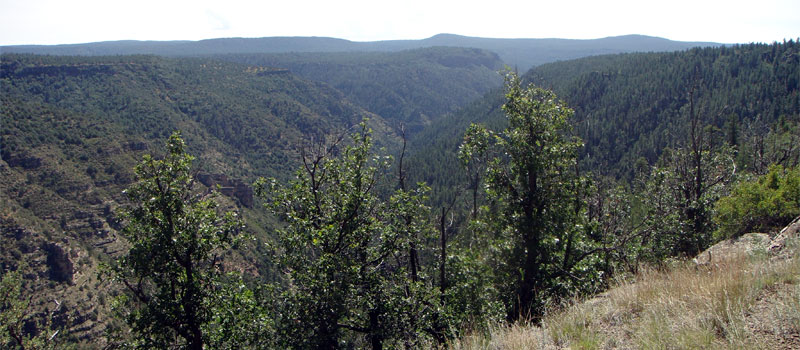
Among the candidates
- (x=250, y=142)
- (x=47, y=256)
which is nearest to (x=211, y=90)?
(x=250, y=142)

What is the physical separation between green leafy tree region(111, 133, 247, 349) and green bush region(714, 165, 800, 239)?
12763 mm

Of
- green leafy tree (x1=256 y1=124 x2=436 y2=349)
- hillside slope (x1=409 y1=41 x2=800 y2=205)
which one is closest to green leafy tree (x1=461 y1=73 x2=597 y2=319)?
green leafy tree (x1=256 y1=124 x2=436 y2=349)

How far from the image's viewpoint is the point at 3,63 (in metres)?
123

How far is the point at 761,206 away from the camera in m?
10.3

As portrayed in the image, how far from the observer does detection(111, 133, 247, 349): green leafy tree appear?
344 inches

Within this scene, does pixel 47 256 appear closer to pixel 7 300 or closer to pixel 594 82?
pixel 7 300

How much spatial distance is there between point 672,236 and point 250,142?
131 metres

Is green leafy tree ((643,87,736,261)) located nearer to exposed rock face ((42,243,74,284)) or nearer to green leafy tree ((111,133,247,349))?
green leafy tree ((111,133,247,349))

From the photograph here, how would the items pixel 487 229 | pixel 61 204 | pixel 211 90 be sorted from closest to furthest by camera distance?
pixel 487 229
pixel 61 204
pixel 211 90

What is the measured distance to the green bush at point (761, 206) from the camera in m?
9.92

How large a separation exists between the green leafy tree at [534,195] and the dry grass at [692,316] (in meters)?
3.99

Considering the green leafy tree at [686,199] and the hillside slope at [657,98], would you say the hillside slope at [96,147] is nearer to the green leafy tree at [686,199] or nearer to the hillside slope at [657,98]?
the green leafy tree at [686,199]

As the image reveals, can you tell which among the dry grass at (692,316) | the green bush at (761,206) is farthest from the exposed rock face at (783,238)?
the green bush at (761,206)

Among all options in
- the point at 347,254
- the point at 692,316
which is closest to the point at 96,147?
the point at 347,254
